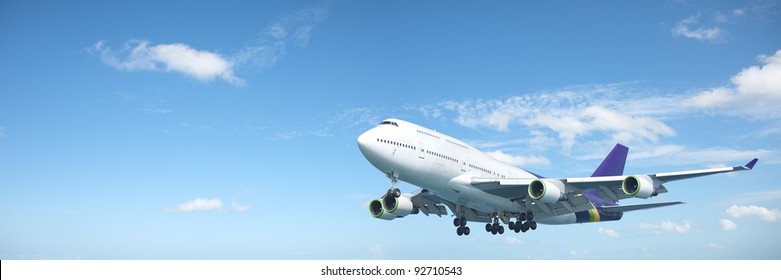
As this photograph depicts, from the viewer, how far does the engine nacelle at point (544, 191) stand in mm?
40500

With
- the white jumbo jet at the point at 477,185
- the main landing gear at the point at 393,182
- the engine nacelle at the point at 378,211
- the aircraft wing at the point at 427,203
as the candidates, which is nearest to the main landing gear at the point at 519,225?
the white jumbo jet at the point at 477,185

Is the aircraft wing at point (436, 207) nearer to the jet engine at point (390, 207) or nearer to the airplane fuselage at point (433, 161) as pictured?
the jet engine at point (390, 207)

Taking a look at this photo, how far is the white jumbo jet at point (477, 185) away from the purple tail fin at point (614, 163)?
6.28 metres

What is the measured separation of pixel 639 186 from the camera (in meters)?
38.5

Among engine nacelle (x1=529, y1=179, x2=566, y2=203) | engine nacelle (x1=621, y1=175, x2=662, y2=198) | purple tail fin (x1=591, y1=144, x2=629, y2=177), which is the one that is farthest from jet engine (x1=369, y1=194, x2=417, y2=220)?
purple tail fin (x1=591, y1=144, x2=629, y2=177)

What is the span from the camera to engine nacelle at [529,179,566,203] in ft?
133

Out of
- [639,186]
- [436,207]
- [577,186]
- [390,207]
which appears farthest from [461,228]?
[639,186]

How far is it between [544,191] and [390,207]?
13028 mm

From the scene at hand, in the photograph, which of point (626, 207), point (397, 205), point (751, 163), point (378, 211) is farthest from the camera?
point (626, 207)

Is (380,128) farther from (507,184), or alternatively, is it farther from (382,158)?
(507,184)

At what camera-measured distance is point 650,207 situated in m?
50.3

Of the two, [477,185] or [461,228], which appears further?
[461,228]

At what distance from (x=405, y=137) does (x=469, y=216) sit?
47.4ft

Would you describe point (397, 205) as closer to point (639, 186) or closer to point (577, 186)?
point (577, 186)
